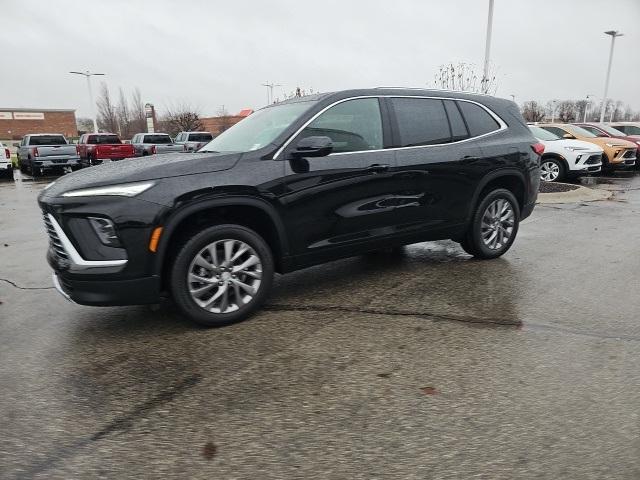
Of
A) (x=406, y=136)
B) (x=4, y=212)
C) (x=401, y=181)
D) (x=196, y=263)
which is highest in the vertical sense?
(x=406, y=136)

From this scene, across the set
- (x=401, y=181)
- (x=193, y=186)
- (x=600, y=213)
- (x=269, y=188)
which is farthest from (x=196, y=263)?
(x=600, y=213)

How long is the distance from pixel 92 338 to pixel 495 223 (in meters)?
4.25

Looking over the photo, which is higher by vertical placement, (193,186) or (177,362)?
(193,186)

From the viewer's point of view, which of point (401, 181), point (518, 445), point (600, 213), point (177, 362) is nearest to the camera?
point (518, 445)

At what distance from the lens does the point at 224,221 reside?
3.86 meters

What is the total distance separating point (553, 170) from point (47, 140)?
787 inches

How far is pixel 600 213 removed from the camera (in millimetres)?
8906

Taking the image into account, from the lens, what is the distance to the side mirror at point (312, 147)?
3885 millimetres

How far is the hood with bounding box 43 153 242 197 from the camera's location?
136 inches

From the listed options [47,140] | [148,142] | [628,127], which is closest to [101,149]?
[47,140]

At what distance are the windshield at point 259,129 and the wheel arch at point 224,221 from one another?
1.76 ft

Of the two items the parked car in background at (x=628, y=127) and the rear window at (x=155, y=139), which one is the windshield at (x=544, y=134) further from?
the rear window at (x=155, y=139)

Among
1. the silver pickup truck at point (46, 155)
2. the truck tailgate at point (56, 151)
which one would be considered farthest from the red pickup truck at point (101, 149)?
the truck tailgate at point (56, 151)

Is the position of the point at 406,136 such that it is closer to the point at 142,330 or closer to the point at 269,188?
the point at 269,188
